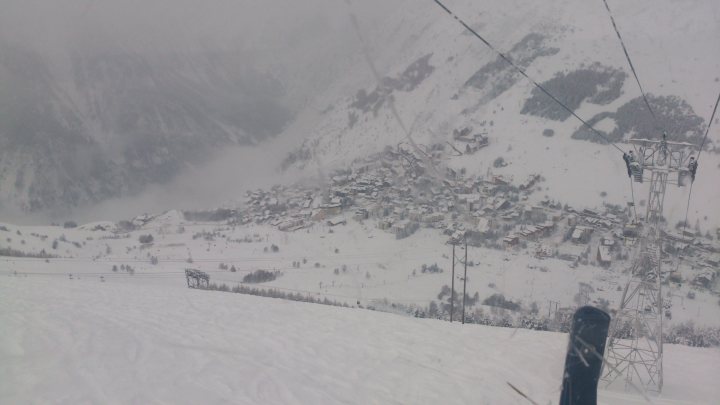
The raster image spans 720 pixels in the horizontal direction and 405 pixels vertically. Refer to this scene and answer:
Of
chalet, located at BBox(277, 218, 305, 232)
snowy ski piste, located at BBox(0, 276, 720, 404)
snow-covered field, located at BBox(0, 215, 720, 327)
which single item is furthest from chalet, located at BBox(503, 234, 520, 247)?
snowy ski piste, located at BBox(0, 276, 720, 404)

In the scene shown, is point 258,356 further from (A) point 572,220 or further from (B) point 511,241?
(A) point 572,220

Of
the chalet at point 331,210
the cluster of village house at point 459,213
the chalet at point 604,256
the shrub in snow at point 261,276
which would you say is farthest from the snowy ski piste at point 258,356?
the chalet at point 331,210

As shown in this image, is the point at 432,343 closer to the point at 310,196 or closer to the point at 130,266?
the point at 130,266

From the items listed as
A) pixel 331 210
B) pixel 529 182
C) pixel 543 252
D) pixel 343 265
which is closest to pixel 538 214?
pixel 529 182

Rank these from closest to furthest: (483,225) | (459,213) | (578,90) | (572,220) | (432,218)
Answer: (572,220), (483,225), (432,218), (459,213), (578,90)

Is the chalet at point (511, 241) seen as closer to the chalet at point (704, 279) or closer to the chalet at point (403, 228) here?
the chalet at point (403, 228)

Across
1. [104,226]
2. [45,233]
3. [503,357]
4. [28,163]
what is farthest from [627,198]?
[28,163]
